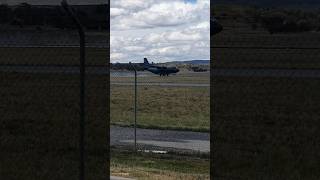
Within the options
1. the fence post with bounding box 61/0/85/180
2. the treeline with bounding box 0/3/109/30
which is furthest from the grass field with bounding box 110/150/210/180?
the treeline with bounding box 0/3/109/30

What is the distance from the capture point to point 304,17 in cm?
605

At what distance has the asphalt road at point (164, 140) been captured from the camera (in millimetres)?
9952

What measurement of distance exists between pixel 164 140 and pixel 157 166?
2717 mm

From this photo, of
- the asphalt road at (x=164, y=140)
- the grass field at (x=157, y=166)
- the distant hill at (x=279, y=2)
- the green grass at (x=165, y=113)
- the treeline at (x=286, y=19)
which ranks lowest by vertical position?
the grass field at (x=157, y=166)

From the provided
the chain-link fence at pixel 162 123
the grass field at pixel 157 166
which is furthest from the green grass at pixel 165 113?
the grass field at pixel 157 166

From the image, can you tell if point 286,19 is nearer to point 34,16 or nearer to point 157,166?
point 157,166

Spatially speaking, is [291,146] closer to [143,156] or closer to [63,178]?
[143,156]

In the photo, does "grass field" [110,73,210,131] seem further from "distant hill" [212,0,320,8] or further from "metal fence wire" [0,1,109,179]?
"distant hill" [212,0,320,8]

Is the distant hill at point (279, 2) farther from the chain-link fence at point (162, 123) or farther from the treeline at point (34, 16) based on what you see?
the chain-link fence at point (162, 123)

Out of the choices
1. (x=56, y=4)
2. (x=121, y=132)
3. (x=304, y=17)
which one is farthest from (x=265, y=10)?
→ (x=121, y=132)

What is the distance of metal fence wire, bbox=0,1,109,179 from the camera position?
22.1ft

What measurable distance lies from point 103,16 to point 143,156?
3695mm

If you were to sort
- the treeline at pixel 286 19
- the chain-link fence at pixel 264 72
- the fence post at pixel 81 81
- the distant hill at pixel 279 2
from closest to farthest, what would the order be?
1. the fence post at pixel 81 81
2. the distant hill at pixel 279 2
3. the treeline at pixel 286 19
4. the chain-link fence at pixel 264 72

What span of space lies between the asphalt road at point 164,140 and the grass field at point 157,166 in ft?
2.45
